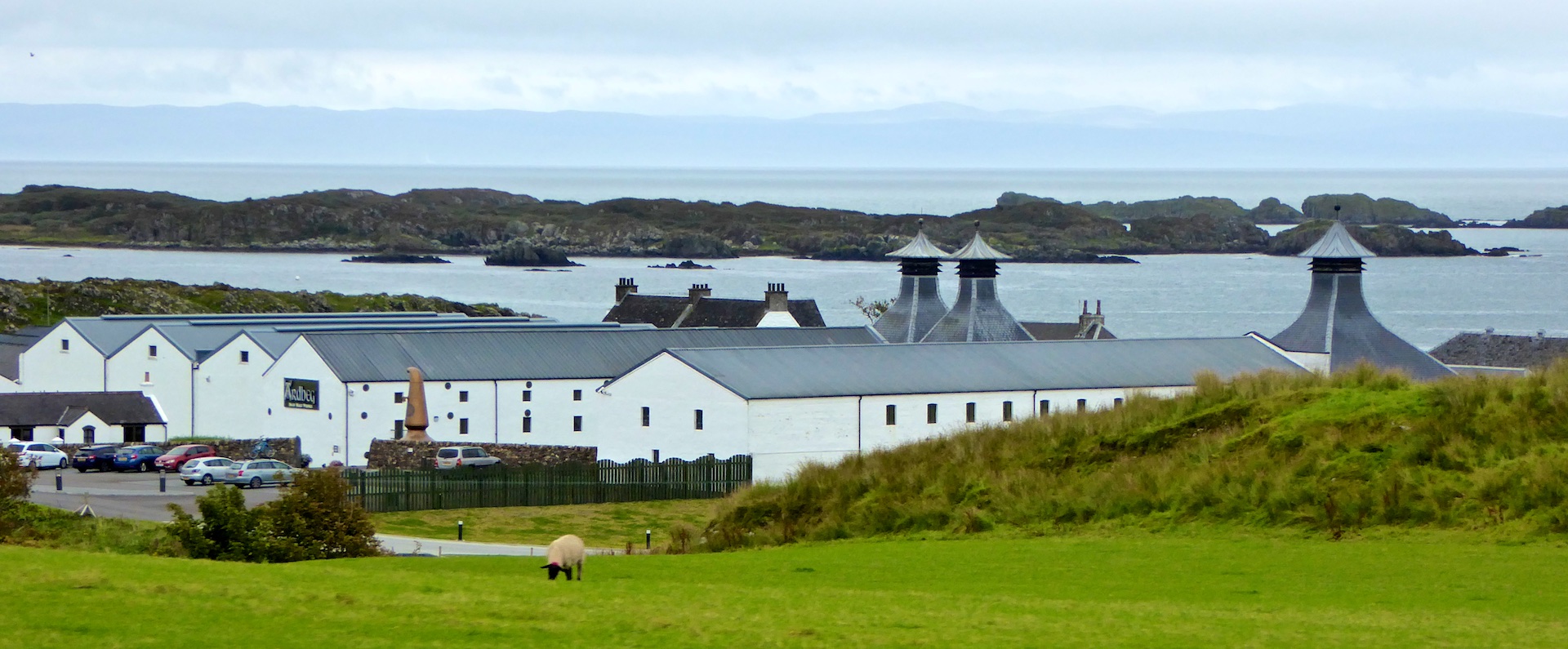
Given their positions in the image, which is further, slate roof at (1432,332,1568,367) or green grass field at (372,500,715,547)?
slate roof at (1432,332,1568,367)

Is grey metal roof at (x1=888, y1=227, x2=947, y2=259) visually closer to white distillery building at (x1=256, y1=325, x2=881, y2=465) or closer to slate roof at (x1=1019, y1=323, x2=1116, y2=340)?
slate roof at (x1=1019, y1=323, x2=1116, y2=340)

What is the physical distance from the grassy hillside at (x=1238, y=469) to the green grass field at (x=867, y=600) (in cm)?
103

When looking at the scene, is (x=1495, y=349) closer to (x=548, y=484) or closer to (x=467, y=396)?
(x=467, y=396)

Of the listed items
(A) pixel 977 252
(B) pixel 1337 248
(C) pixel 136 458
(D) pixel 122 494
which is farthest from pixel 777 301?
(D) pixel 122 494

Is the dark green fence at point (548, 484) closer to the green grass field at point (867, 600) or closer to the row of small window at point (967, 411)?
the row of small window at point (967, 411)

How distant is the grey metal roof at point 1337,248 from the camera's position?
204 feet

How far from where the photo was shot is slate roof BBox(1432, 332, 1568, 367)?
71062 millimetres

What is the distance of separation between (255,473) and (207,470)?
1285mm

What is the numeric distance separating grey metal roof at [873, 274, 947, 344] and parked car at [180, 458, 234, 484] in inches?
1171

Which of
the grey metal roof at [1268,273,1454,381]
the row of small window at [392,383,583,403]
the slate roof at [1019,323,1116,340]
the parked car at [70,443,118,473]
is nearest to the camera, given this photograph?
the parked car at [70,443,118,473]

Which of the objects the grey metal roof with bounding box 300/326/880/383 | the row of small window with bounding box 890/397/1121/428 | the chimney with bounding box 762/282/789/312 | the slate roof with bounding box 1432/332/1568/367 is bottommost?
the row of small window with bounding box 890/397/1121/428

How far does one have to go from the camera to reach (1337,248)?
205ft

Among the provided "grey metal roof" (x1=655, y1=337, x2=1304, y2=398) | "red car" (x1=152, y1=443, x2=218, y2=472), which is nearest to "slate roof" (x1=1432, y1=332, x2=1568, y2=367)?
"grey metal roof" (x1=655, y1=337, x2=1304, y2=398)

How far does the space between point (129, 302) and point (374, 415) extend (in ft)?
191
